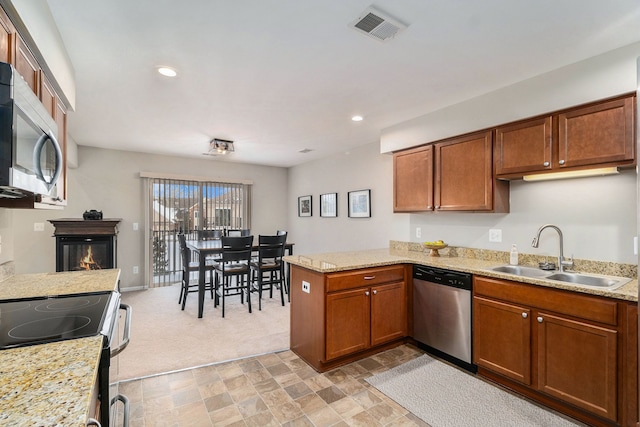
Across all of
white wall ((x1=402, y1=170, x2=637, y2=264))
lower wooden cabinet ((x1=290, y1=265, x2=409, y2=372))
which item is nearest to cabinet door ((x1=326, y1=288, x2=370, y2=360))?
Result: lower wooden cabinet ((x1=290, y1=265, x2=409, y2=372))

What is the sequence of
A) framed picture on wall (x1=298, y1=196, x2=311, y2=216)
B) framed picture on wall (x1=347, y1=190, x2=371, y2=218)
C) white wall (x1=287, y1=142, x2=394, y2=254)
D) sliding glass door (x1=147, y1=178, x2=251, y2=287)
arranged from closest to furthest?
white wall (x1=287, y1=142, x2=394, y2=254) < framed picture on wall (x1=347, y1=190, x2=371, y2=218) < sliding glass door (x1=147, y1=178, x2=251, y2=287) < framed picture on wall (x1=298, y1=196, x2=311, y2=216)

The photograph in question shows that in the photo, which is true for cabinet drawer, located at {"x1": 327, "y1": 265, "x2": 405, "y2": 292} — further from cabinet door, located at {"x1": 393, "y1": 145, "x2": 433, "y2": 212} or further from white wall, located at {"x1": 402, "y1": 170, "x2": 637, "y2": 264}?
white wall, located at {"x1": 402, "y1": 170, "x2": 637, "y2": 264}

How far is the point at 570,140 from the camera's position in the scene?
7.47 feet

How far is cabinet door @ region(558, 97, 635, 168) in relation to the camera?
2.02 meters

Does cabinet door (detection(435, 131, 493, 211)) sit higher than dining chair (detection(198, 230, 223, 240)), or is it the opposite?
cabinet door (detection(435, 131, 493, 211))

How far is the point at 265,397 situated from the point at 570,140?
2.91 meters

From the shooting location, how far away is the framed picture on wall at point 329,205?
5.32 m

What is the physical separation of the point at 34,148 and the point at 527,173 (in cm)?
309

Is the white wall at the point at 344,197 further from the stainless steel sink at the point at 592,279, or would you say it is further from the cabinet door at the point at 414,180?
the stainless steel sink at the point at 592,279

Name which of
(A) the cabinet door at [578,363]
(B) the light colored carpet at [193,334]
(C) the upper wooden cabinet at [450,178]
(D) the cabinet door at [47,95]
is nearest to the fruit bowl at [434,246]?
(C) the upper wooden cabinet at [450,178]

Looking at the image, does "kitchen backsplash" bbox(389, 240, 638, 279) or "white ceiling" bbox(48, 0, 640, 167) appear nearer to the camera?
"white ceiling" bbox(48, 0, 640, 167)

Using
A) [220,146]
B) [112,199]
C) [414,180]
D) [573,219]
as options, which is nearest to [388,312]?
[414,180]

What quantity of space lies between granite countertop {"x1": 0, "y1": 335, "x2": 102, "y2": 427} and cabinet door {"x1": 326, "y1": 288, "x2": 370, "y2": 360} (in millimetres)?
1796

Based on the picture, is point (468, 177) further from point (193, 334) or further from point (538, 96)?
point (193, 334)
